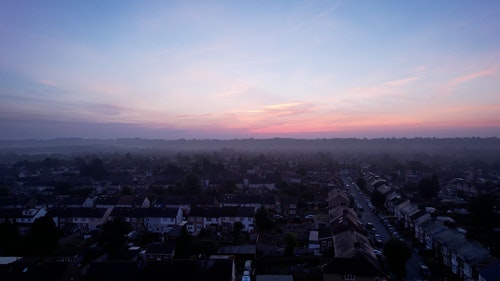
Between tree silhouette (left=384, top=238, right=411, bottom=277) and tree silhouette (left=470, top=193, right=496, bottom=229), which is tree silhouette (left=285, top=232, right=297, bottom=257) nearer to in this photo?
tree silhouette (left=384, top=238, right=411, bottom=277)

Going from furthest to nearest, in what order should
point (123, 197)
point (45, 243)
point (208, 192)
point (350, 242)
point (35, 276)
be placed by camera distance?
point (208, 192) < point (123, 197) < point (45, 243) < point (350, 242) < point (35, 276)

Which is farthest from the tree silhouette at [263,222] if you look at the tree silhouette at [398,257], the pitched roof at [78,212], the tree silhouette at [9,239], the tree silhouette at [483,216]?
the tree silhouette at [483,216]

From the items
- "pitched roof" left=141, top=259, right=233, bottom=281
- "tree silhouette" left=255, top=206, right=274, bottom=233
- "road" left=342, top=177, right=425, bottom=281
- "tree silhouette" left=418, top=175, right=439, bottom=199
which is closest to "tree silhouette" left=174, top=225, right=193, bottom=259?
"pitched roof" left=141, top=259, right=233, bottom=281

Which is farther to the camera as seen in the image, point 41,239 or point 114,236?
point 114,236

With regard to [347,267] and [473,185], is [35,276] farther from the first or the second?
[473,185]

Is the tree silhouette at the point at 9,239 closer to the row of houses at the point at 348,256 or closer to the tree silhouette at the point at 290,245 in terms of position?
the tree silhouette at the point at 290,245

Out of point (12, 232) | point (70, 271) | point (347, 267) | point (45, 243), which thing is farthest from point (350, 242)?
point (12, 232)

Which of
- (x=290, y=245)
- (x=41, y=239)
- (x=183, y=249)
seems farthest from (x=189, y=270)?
(x=41, y=239)

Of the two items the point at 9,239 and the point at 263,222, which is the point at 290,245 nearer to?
the point at 263,222
